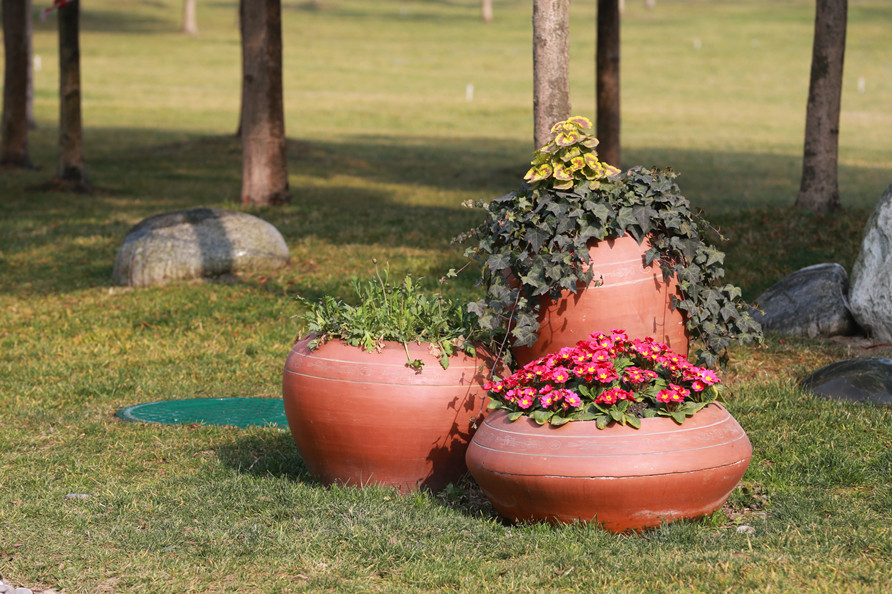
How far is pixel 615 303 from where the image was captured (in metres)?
5.37

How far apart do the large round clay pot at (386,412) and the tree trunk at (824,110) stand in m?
8.82

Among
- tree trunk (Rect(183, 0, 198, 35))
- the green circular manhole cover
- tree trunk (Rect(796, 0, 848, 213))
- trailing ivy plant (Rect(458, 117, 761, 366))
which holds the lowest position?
the green circular manhole cover

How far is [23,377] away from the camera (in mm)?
8547

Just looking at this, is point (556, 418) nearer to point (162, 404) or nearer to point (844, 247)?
point (162, 404)

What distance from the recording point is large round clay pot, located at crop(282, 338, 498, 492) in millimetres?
5266

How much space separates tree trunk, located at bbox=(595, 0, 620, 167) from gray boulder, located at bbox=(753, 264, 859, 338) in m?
8.97

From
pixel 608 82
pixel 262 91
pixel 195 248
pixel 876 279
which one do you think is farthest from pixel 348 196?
pixel 876 279

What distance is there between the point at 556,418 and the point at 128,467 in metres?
2.83

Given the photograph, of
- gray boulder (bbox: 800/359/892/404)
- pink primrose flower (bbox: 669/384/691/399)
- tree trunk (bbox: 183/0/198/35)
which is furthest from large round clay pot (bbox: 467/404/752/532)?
tree trunk (bbox: 183/0/198/35)

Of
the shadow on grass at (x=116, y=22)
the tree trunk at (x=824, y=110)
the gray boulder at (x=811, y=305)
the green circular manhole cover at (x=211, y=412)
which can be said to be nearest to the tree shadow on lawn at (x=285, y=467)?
the green circular manhole cover at (x=211, y=412)

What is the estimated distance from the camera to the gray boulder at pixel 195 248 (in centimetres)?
1168

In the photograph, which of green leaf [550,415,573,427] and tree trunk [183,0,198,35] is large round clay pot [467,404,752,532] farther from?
tree trunk [183,0,198,35]

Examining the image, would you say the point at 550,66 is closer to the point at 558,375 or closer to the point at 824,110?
the point at 558,375

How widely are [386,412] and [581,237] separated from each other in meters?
1.38
